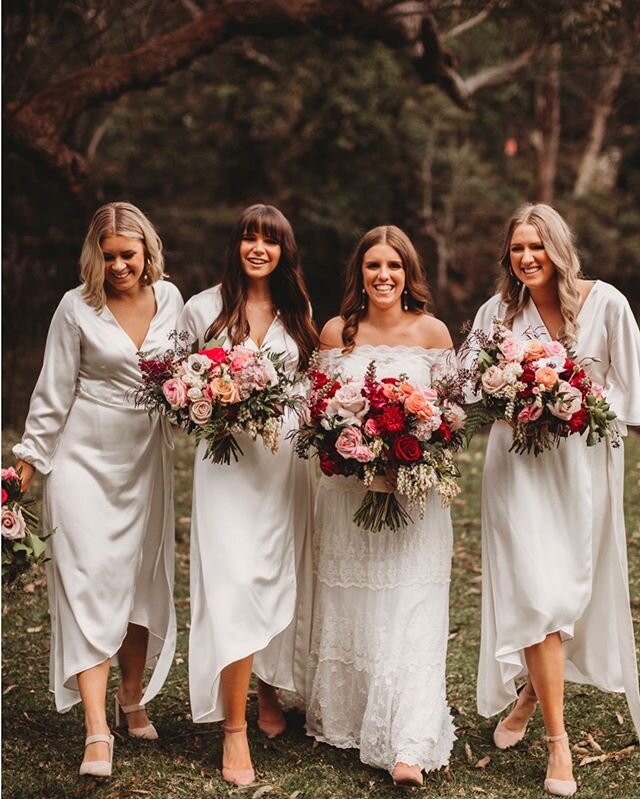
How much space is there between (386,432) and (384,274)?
3.18 ft

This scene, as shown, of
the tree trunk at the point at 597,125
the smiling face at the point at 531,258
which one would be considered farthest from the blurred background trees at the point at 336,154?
the smiling face at the point at 531,258

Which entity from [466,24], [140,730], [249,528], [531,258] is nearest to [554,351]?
[531,258]

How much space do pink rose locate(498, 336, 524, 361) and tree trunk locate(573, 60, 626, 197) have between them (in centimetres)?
1969

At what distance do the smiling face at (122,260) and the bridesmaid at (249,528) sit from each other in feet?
1.19

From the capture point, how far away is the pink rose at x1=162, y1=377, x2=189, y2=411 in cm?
457

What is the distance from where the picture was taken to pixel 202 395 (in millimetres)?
4582

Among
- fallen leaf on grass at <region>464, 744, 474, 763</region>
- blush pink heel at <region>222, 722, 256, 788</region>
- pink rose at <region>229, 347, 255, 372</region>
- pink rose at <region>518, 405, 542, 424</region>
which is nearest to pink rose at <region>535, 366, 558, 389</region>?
pink rose at <region>518, 405, 542, 424</region>

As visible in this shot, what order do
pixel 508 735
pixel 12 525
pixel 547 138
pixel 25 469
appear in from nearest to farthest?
pixel 12 525, pixel 25 469, pixel 508 735, pixel 547 138

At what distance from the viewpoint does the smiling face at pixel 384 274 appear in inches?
202

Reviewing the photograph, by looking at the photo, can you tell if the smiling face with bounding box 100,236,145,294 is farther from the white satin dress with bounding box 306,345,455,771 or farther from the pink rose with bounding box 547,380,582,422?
the pink rose with bounding box 547,380,582,422

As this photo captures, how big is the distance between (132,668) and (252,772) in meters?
0.95

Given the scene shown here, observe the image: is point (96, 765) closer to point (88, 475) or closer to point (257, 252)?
point (88, 475)

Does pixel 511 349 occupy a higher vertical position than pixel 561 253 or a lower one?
lower

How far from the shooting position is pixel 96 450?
498cm
